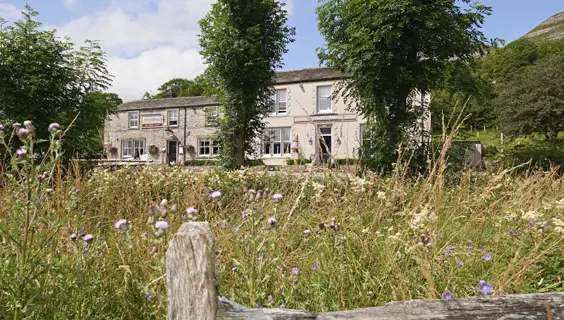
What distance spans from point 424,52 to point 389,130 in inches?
103

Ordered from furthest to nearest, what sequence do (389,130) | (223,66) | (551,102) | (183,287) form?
(551,102), (223,66), (389,130), (183,287)

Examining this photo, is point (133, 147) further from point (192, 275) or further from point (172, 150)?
point (192, 275)

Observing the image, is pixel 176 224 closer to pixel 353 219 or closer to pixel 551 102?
pixel 353 219

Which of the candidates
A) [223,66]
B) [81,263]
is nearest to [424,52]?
[223,66]

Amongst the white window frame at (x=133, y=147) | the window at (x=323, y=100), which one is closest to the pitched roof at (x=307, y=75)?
the window at (x=323, y=100)

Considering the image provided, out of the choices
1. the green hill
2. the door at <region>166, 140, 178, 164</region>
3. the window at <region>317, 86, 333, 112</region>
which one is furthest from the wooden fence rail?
the green hill

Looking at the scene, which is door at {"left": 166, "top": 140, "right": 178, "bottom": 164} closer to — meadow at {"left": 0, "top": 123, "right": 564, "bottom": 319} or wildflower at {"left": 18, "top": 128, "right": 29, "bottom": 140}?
meadow at {"left": 0, "top": 123, "right": 564, "bottom": 319}

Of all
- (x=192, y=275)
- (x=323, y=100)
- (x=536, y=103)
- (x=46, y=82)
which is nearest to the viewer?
(x=192, y=275)

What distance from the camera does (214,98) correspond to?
2227 cm

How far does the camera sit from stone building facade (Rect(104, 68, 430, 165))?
2516 centimetres

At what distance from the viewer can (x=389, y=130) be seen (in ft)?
34.5

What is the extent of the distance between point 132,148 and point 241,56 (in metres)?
23.7

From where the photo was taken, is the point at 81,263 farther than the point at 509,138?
No

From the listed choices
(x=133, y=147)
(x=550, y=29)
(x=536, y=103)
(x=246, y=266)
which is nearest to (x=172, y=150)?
(x=133, y=147)
